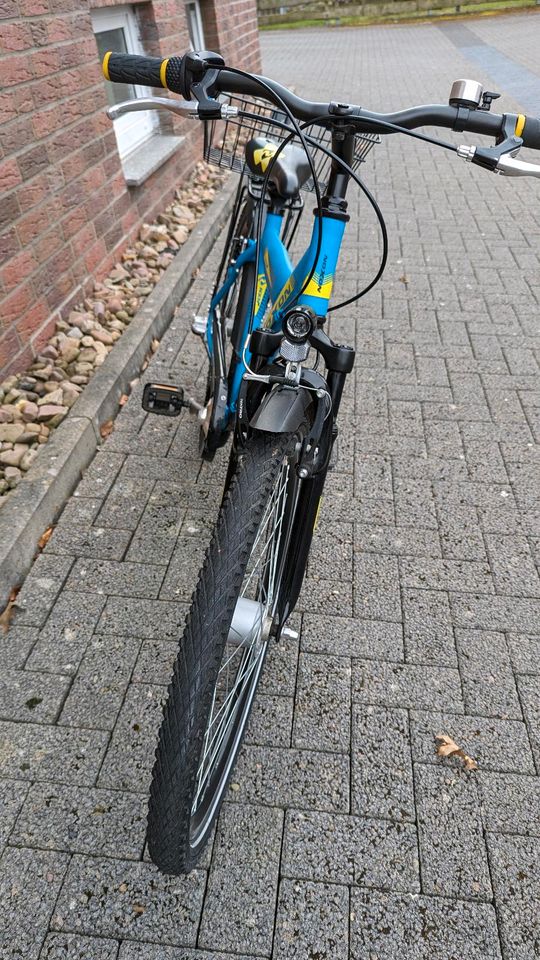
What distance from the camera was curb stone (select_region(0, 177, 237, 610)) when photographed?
103 inches

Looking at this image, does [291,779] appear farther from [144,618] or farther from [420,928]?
[144,618]

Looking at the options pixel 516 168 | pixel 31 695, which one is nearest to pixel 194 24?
pixel 516 168

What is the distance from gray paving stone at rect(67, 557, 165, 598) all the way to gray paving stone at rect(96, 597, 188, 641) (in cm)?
5

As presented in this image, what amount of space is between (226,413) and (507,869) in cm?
181

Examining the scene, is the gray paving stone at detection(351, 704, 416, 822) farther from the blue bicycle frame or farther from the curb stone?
the curb stone

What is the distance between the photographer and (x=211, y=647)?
4.63 feet

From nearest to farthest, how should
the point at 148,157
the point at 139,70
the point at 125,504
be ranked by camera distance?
the point at 139,70 → the point at 125,504 → the point at 148,157

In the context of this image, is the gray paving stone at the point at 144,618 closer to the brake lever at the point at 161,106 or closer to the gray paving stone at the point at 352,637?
the gray paving stone at the point at 352,637

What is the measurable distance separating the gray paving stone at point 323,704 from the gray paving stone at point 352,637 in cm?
5

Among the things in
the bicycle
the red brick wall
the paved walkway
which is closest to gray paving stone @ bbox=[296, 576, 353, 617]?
the paved walkway

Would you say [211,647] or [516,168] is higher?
[516,168]

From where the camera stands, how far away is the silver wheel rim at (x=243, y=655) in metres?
1.71

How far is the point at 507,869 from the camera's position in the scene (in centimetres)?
185

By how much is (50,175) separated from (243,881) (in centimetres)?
348
